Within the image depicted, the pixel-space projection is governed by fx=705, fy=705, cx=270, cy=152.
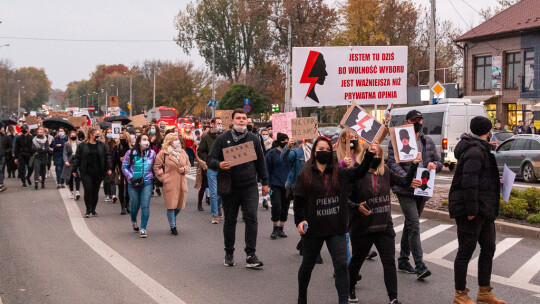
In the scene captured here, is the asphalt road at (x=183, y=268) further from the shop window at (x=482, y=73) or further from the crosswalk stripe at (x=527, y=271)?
the shop window at (x=482, y=73)

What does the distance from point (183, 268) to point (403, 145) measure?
10.8 ft

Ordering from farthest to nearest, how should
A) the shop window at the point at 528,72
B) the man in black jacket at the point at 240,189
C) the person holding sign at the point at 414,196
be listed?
the shop window at the point at 528,72
the man in black jacket at the point at 240,189
the person holding sign at the point at 414,196

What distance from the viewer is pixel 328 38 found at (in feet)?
171

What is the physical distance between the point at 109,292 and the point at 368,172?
118 inches

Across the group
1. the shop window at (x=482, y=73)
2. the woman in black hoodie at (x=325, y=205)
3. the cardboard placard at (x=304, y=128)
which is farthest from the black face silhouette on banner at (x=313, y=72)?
the shop window at (x=482, y=73)

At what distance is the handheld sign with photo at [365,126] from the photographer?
6840 millimetres

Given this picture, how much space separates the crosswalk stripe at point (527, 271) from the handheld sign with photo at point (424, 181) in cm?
149

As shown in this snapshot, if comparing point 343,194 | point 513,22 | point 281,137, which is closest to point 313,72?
point 281,137

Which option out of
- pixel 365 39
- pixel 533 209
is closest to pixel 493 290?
pixel 533 209

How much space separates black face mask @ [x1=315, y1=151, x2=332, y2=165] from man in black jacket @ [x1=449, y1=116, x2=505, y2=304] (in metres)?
1.40

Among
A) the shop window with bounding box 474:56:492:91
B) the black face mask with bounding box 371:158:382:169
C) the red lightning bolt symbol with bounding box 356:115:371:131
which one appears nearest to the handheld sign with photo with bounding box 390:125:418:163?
the red lightning bolt symbol with bounding box 356:115:371:131

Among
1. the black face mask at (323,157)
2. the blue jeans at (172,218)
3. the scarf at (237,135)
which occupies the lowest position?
the blue jeans at (172,218)

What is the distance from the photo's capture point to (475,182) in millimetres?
6613

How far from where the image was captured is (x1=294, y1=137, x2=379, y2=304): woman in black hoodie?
6223 mm
